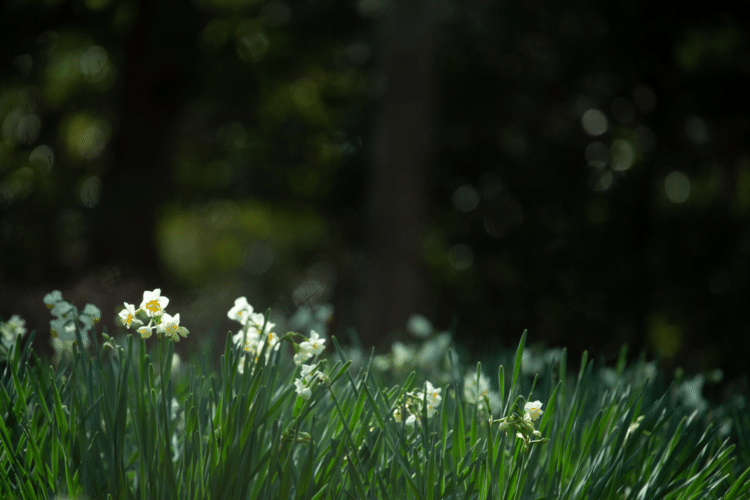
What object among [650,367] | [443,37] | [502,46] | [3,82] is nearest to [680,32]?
[502,46]

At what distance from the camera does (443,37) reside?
691 cm

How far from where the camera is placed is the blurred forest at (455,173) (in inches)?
258

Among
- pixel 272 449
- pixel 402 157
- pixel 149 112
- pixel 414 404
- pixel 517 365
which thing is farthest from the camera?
pixel 149 112

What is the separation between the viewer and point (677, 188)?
7051 millimetres

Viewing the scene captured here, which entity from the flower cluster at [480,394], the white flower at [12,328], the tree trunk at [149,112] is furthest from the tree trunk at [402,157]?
the white flower at [12,328]

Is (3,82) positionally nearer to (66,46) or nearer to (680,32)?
(66,46)

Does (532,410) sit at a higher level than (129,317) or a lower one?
lower

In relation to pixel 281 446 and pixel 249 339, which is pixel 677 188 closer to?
pixel 249 339

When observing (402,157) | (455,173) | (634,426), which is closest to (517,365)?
(634,426)

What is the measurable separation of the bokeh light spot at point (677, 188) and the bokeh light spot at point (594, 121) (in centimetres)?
87

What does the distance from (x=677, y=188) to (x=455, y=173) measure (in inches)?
93.5

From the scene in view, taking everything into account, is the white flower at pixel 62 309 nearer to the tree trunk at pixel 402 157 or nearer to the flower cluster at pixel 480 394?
the flower cluster at pixel 480 394

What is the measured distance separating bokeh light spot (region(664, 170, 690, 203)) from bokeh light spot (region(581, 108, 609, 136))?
2.84 feet

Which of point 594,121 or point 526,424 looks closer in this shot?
point 526,424
